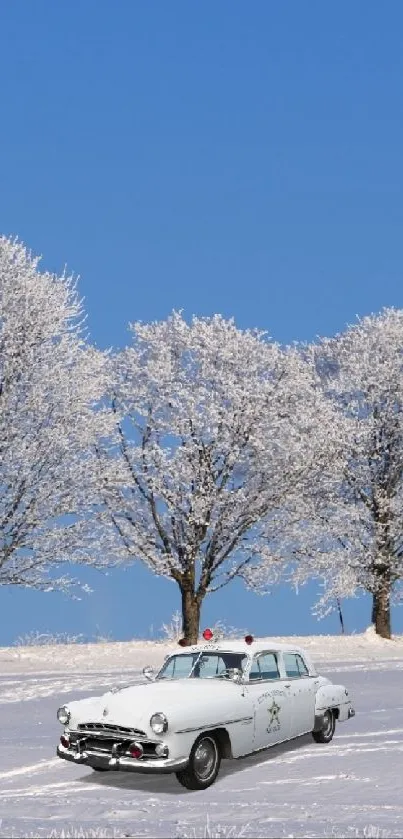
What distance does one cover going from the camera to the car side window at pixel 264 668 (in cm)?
1357

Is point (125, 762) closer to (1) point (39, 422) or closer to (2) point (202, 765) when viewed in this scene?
(2) point (202, 765)

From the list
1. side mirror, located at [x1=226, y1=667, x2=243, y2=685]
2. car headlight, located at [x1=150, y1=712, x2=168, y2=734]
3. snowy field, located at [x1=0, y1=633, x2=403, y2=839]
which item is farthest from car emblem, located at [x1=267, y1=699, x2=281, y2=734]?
car headlight, located at [x1=150, y1=712, x2=168, y2=734]

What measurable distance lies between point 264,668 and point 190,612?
65.5ft

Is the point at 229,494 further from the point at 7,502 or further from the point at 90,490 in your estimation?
the point at 7,502

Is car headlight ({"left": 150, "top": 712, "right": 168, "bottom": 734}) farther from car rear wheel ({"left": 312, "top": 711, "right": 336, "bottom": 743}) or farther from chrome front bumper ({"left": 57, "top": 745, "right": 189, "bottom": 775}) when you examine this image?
car rear wheel ({"left": 312, "top": 711, "right": 336, "bottom": 743})

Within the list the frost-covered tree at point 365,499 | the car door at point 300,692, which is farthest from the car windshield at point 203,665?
the frost-covered tree at point 365,499

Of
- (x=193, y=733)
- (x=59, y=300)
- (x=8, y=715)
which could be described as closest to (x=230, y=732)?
(x=193, y=733)

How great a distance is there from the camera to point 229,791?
12.1 meters

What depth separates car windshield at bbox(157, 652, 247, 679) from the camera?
44.3 feet

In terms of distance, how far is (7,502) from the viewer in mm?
28344

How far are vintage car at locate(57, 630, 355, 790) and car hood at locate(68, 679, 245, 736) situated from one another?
0.04ft

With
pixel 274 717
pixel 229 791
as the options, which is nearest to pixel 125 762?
pixel 229 791

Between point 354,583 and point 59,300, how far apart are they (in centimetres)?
1463

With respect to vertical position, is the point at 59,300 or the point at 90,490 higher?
the point at 59,300
